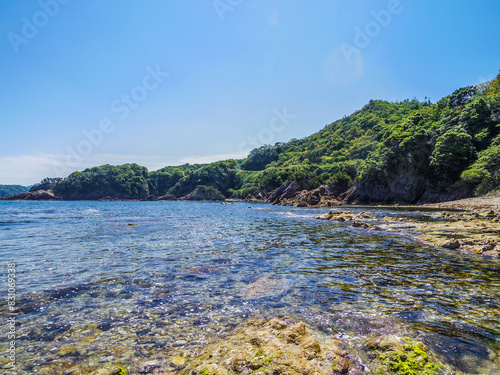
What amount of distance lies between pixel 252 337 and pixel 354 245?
13239 millimetres

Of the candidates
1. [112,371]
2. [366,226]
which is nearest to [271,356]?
[112,371]

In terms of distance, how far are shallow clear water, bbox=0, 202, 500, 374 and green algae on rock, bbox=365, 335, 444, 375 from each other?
1.12 feet

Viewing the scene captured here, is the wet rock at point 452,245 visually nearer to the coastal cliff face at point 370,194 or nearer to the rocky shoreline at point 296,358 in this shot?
the rocky shoreline at point 296,358

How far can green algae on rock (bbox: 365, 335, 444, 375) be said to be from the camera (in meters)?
4.40

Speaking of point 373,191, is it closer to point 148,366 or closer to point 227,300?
Result: point 227,300

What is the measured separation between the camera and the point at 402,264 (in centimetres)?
1173

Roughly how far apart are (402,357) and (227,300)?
4.89 m

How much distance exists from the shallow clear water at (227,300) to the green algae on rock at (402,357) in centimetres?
34

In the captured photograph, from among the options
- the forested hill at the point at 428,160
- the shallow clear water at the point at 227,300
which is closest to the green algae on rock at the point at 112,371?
the shallow clear water at the point at 227,300

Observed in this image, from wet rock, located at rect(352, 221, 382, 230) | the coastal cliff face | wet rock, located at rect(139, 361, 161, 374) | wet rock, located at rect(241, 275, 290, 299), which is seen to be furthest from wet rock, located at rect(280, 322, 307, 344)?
the coastal cliff face

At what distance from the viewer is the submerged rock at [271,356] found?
412 cm

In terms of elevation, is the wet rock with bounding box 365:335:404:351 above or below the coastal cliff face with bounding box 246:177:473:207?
below

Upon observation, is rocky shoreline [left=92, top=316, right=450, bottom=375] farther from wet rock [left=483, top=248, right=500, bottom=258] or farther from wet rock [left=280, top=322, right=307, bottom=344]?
wet rock [left=483, top=248, right=500, bottom=258]

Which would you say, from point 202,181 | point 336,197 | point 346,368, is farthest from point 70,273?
point 202,181
